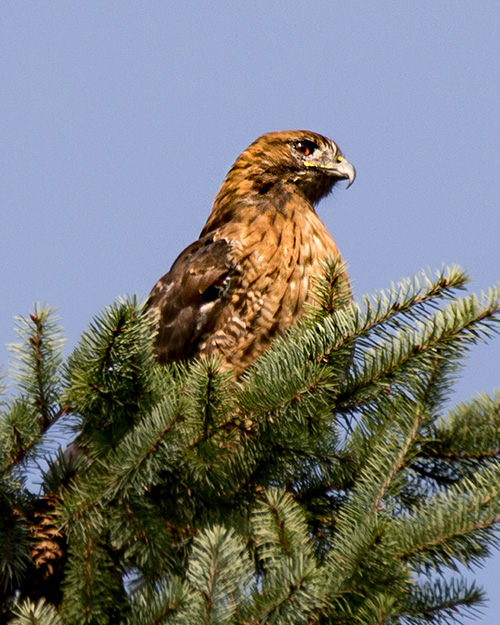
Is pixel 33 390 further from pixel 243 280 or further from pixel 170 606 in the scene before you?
pixel 243 280

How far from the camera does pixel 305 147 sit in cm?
609

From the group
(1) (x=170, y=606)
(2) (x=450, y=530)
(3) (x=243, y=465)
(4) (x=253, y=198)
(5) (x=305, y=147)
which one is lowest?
(1) (x=170, y=606)

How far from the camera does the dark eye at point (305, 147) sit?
Answer: 608 centimetres

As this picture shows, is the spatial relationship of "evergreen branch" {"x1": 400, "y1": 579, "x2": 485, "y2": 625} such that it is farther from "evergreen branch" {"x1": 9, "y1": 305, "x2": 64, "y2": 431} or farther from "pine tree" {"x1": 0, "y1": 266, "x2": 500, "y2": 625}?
"evergreen branch" {"x1": 9, "y1": 305, "x2": 64, "y2": 431}

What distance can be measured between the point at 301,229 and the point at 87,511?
108 inches

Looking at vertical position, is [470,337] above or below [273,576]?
above

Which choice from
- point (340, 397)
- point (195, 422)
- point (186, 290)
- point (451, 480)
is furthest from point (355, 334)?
point (186, 290)

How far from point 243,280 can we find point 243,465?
6.12 feet

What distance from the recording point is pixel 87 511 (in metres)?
3.09

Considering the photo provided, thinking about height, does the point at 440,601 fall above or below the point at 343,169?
below

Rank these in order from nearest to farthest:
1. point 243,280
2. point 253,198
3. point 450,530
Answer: point 450,530, point 243,280, point 253,198

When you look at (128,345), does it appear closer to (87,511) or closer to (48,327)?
(48,327)

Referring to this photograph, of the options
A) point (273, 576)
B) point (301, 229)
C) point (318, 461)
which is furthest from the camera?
point (301, 229)

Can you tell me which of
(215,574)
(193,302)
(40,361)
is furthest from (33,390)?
(193,302)
